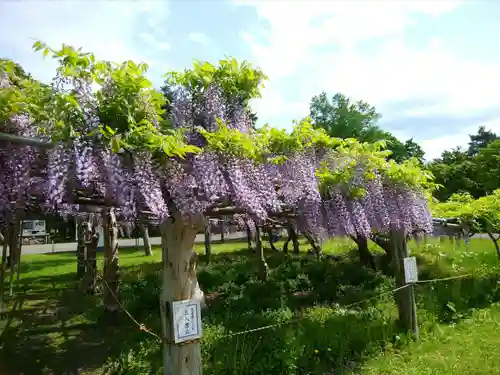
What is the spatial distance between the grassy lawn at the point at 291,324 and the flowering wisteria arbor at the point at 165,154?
1.48 m

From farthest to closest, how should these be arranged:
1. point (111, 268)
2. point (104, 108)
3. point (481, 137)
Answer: point (481, 137), point (111, 268), point (104, 108)

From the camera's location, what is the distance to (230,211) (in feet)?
12.2

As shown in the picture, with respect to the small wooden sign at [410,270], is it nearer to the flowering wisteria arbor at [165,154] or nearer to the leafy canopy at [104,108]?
the flowering wisteria arbor at [165,154]

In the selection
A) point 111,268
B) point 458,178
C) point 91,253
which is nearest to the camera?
point 111,268

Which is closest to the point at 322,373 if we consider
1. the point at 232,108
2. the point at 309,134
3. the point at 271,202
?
the point at 271,202

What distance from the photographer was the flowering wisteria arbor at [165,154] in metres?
2.75

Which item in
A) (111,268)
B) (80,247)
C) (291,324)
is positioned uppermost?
(80,247)

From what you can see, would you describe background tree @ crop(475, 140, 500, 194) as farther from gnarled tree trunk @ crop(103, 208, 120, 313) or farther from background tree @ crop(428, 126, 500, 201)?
gnarled tree trunk @ crop(103, 208, 120, 313)

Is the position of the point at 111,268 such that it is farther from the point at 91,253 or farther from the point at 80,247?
the point at 80,247

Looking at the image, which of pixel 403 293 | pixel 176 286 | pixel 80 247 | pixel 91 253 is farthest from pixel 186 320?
pixel 80 247

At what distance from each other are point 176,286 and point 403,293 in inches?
127

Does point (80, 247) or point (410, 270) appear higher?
point (80, 247)

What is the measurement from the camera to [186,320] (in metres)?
3.17

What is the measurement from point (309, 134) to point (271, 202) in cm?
106
